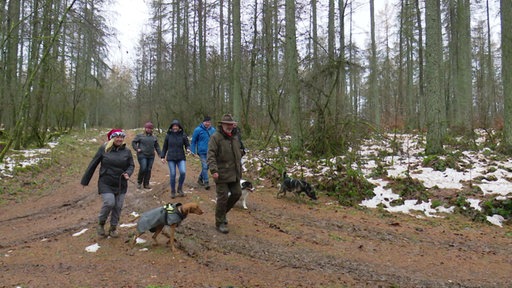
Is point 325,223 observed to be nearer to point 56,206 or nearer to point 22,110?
point 56,206

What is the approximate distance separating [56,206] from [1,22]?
770cm

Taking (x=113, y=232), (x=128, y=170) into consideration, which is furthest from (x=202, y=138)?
(x=113, y=232)

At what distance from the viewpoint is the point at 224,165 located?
230 inches

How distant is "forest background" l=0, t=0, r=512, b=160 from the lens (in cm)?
1153

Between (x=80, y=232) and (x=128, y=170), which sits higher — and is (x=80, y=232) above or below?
below

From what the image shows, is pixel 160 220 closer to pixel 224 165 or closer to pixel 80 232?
pixel 224 165

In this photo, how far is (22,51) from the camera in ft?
74.7

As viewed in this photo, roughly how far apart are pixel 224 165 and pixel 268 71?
11.2 m

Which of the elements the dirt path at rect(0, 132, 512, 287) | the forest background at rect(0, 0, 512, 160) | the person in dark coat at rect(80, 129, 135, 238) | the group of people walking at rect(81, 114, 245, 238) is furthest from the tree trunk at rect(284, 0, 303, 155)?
the person in dark coat at rect(80, 129, 135, 238)

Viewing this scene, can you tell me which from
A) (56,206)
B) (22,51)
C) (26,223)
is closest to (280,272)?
(26,223)

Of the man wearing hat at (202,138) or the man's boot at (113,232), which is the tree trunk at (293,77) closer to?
the man wearing hat at (202,138)

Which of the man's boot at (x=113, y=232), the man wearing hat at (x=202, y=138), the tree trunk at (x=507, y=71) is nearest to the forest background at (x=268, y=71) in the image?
the tree trunk at (x=507, y=71)

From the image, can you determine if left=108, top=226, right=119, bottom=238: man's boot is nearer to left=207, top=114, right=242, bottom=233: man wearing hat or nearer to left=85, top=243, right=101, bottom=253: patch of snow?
left=85, top=243, right=101, bottom=253: patch of snow

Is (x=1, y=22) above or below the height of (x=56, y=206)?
above
